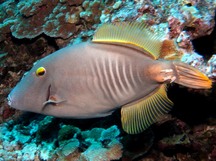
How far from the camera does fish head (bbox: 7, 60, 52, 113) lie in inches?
71.5

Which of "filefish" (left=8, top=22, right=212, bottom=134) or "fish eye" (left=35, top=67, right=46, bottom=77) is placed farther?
"fish eye" (left=35, top=67, right=46, bottom=77)

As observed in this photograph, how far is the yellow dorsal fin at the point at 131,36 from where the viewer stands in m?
1.72

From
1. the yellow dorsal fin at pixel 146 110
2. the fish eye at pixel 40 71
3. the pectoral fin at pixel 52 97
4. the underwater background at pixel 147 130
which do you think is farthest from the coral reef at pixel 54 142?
the fish eye at pixel 40 71

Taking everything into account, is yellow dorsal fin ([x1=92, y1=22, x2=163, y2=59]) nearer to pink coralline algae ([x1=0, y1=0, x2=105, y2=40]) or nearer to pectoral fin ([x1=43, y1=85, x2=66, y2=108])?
pectoral fin ([x1=43, y1=85, x2=66, y2=108])

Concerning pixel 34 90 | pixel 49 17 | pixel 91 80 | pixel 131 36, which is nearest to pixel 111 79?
pixel 91 80

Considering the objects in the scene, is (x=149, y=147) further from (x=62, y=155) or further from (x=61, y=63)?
(x=61, y=63)

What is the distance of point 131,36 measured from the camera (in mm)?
1729

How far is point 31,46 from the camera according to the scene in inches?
181

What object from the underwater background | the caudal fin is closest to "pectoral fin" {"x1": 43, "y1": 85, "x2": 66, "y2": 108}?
the caudal fin

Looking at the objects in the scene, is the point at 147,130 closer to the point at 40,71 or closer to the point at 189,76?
the point at 189,76

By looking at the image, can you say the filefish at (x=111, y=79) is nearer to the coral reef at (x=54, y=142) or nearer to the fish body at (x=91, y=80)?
the fish body at (x=91, y=80)

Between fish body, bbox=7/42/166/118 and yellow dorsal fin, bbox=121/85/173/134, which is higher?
fish body, bbox=7/42/166/118

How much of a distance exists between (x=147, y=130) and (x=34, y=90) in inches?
56.9

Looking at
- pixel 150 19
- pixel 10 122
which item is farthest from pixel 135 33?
pixel 10 122
